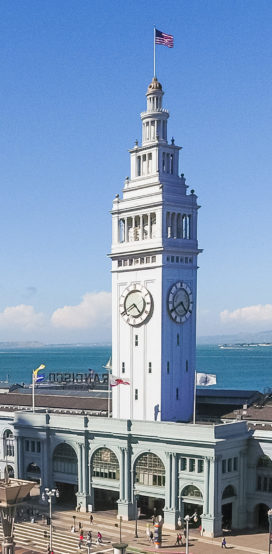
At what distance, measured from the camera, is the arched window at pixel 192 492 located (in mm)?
79419

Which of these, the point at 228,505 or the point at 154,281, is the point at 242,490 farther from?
the point at 154,281

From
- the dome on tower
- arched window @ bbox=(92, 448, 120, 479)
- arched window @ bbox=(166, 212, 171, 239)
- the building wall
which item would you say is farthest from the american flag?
arched window @ bbox=(92, 448, 120, 479)

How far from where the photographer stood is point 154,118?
91.4m

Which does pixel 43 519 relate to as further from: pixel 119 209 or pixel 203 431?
pixel 119 209

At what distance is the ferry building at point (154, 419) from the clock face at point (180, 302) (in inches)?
4.9

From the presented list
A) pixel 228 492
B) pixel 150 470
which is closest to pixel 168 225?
pixel 150 470

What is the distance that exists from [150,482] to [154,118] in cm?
4447

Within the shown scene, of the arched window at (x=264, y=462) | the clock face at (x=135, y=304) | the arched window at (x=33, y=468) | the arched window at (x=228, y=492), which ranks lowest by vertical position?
the arched window at (x=33, y=468)

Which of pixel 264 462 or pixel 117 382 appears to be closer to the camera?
pixel 264 462

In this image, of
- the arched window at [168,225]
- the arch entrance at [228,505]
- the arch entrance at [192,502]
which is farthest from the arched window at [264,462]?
the arched window at [168,225]

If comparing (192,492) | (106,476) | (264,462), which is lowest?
(106,476)

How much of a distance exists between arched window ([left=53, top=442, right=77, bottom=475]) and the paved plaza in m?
6.86

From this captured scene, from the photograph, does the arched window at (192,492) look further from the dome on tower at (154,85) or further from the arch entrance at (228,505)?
the dome on tower at (154,85)

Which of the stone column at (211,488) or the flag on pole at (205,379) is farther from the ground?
the flag on pole at (205,379)
